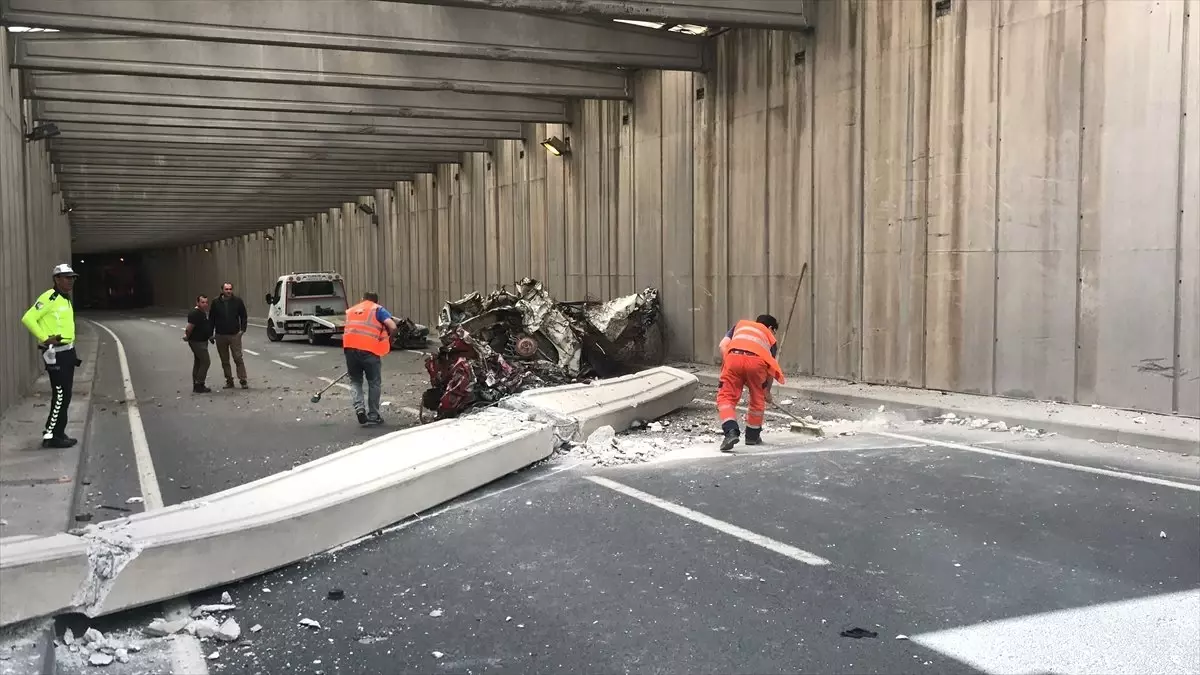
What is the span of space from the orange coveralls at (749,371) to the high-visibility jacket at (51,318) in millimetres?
6774

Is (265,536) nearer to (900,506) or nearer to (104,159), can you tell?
(900,506)

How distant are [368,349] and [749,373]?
5.11 metres

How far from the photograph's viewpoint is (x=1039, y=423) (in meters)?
9.79

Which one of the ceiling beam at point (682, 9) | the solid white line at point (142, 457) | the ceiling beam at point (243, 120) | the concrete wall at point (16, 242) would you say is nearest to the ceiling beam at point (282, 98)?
the ceiling beam at point (243, 120)

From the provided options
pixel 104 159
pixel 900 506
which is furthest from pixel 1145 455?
pixel 104 159

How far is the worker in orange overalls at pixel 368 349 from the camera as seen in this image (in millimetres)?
11648

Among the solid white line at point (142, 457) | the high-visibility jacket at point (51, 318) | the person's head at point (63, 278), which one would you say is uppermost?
the person's head at point (63, 278)

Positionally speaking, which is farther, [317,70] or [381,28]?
[317,70]

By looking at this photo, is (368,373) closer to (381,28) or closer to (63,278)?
(63,278)

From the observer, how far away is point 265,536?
539 centimetres

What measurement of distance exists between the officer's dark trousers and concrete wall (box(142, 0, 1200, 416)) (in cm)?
1032

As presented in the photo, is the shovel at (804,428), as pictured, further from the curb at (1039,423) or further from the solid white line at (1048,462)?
the curb at (1039,423)

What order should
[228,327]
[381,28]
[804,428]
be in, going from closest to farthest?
[804,428], [381,28], [228,327]

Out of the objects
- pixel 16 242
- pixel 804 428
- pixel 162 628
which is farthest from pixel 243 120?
pixel 162 628
